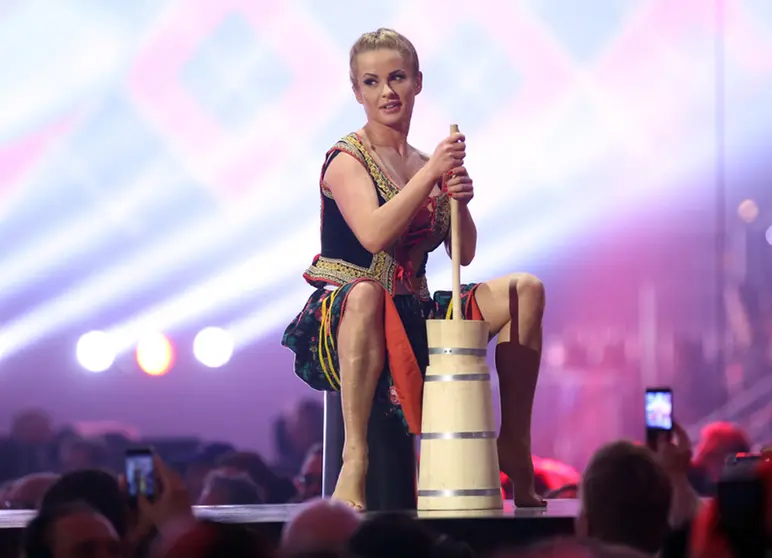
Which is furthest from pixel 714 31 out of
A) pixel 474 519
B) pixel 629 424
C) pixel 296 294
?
pixel 474 519

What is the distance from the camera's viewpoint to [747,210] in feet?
16.3

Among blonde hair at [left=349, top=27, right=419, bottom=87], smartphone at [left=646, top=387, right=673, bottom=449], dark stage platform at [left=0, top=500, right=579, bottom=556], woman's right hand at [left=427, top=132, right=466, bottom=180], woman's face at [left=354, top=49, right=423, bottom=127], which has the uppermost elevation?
blonde hair at [left=349, top=27, right=419, bottom=87]

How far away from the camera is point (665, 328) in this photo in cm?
486

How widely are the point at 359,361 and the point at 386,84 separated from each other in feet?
1.97

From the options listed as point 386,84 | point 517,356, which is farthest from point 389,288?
point 386,84

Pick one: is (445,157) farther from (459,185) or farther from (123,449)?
(123,449)

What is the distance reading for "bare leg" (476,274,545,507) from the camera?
8.45 ft

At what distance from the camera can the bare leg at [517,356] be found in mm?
2574

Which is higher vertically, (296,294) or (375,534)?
(296,294)

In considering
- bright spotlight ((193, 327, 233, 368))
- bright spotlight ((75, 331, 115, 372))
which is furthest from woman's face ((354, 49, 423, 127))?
bright spotlight ((75, 331, 115, 372))

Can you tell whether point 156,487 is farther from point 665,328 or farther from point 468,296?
point 665,328

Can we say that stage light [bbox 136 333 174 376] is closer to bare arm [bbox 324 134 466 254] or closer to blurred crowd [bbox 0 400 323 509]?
blurred crowd [bbox 0 400 323 509]

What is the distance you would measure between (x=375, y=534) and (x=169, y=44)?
11.2ft

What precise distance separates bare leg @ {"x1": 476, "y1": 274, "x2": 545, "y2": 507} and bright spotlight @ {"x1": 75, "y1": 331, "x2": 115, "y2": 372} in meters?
2.32
